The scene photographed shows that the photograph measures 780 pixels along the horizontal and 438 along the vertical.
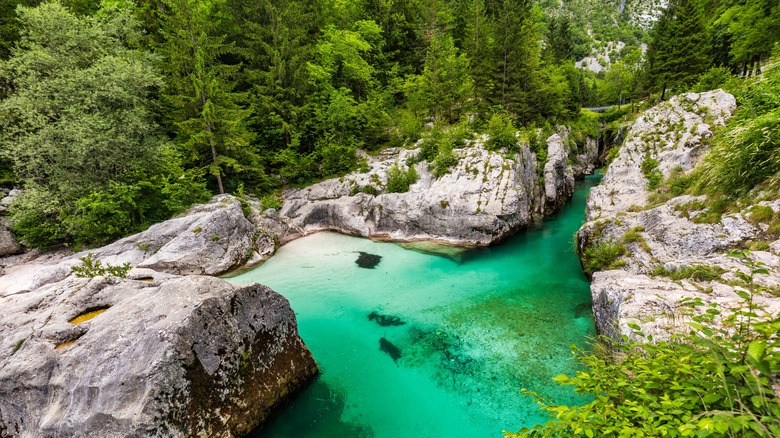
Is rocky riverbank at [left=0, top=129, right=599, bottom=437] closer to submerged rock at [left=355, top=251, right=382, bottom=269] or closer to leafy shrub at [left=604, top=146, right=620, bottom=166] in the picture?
submerged rock at [left=355, top=251, right=382, bottom=269]

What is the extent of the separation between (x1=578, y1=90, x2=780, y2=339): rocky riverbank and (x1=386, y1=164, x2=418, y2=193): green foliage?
10.3 metres

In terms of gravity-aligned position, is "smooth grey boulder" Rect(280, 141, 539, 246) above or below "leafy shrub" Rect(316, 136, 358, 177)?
below

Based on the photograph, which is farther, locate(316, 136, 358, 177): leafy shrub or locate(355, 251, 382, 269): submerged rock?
locate(316, 136, 358, 177): leafy shrub

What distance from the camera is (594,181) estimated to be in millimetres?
31719

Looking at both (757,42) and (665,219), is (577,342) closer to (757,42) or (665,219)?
(665,219)

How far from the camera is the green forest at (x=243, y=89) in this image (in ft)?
48.3

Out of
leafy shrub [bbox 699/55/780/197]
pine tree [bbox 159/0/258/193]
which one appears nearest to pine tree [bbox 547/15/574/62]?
leafy shrub [bbox 699/55/780/197]

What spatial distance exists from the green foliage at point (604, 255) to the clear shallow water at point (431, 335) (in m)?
1.33

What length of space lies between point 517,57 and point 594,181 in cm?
1582

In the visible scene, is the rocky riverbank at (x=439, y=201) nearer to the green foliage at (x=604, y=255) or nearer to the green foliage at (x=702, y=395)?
the green foliage at (x=604, y=255)

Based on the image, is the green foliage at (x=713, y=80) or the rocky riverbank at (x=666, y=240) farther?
the green foliage at (x=713, y=80)

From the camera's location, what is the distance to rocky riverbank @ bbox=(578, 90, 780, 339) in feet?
19.5

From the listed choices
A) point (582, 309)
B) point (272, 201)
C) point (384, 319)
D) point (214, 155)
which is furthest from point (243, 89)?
point (582, 309)

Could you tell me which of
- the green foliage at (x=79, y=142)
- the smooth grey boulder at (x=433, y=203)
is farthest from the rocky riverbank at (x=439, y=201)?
the green foliage at (x=79, y=142)
